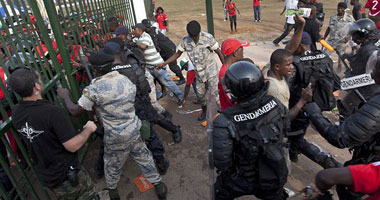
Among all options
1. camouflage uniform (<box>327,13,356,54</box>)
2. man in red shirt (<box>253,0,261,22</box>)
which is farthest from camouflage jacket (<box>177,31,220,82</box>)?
man in red shirt (<box>253,0,261,22</box>)

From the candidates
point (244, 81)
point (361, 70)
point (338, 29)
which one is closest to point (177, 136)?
point (244, 81)

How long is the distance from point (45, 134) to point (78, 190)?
2.48 feet

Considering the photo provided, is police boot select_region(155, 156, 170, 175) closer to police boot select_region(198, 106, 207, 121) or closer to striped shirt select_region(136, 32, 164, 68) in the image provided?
police boot select_region(198, 106, 207, 121)

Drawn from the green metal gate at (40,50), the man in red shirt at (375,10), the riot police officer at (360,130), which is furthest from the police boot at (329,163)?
the man in red shirt at (375,10)

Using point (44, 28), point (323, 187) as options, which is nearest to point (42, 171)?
point (44, 28)

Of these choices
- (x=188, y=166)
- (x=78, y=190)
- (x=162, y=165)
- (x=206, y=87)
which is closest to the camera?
(x=78, y=190)

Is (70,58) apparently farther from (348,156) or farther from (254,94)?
(348,156)

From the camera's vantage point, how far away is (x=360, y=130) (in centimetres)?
175

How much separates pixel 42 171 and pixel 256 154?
1915 millimetres

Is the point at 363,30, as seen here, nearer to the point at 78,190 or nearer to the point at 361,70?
the point at 361,70

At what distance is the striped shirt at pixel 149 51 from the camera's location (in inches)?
203

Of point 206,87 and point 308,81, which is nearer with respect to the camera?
point 308,81

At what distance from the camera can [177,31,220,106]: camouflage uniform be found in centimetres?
452

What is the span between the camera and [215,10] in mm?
18281
